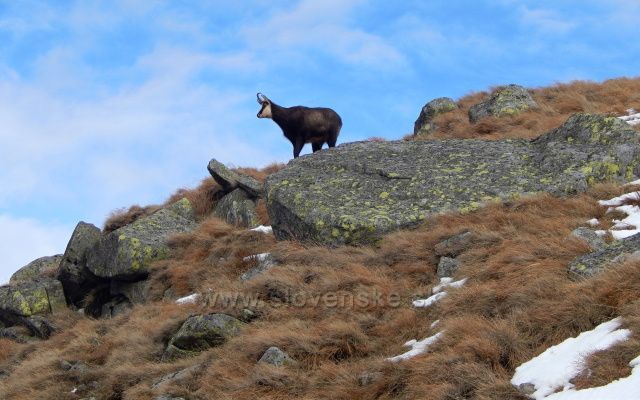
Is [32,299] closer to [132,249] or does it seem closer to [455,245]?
[132,249]

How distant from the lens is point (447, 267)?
11.2 meters

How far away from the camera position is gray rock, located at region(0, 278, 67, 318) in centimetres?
1783

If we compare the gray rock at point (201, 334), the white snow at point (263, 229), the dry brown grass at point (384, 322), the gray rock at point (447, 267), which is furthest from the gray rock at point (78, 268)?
the gray rock at point (447, 267)

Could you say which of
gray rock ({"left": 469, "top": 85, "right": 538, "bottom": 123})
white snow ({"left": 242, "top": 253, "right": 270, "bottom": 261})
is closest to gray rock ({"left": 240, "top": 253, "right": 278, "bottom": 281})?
white snow ({"left": 242, "top": 253, "right": 270, "bottom": 261})

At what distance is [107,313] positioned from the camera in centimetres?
1709

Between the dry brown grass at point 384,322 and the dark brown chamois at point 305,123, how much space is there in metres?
8.08

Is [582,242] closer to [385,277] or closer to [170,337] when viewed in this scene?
[385,277]

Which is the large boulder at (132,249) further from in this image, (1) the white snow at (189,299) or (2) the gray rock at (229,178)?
(1) the white snow at (189,299)

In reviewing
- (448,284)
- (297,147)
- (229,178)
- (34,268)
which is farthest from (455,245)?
(34,268)

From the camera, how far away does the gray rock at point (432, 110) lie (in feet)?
84.0

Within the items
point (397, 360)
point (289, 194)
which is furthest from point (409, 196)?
point (397, 360)

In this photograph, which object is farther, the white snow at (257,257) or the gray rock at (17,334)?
the gray rock at (17,334)

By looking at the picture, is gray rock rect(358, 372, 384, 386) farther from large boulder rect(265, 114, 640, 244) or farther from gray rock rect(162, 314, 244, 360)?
large boulder rect(265, 114, 640, 244)

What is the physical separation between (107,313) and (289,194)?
540cm
